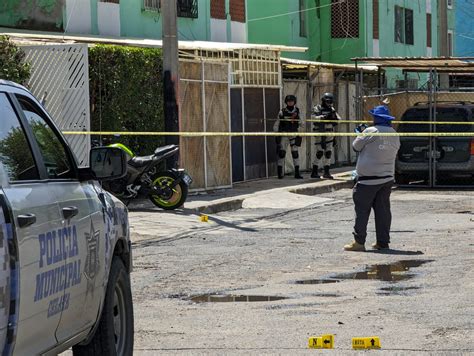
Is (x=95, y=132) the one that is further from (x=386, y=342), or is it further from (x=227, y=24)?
(x=227, y=24)

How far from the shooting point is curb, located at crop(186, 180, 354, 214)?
20000 millimetres

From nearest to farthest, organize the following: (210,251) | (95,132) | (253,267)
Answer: (253,267), (210,251), (95,132)

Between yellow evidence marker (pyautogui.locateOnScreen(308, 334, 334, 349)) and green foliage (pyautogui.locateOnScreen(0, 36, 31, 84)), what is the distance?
1059cm

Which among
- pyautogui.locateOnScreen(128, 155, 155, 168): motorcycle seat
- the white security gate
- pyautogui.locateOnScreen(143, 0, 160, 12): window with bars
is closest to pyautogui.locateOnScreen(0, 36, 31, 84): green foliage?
the white security gate

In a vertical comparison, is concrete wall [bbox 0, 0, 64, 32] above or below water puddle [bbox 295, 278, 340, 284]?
above

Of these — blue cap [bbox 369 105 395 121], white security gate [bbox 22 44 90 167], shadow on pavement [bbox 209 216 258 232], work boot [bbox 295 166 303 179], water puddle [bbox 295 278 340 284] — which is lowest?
shadow on pavement [bbox 209 216 258 232]

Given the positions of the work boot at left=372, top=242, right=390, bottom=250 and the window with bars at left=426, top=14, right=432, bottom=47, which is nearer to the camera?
the work boot at left=372, top=242, right=390, bottom=250

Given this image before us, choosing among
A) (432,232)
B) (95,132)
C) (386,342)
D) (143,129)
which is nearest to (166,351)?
(386,342)

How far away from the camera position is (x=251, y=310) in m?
9.99

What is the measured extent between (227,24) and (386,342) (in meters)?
26.0

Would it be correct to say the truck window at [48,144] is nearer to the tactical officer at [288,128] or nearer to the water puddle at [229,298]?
the water puddle at [229,298]

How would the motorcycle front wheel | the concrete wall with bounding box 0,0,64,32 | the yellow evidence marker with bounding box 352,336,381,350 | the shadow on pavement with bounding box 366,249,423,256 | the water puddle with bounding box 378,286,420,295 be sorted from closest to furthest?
the yellow evidence marker with bounding box 352,336,381,350, the water puddle with bounding box 378,286,420,295, the shadow on pavement with bounding box 366,249,423,256, the motorcycle front wheel, the concrete wall with bounding box 0,0,64,32

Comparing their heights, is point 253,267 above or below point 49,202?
below

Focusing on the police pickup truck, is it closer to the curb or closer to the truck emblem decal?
the truck emblem decal
